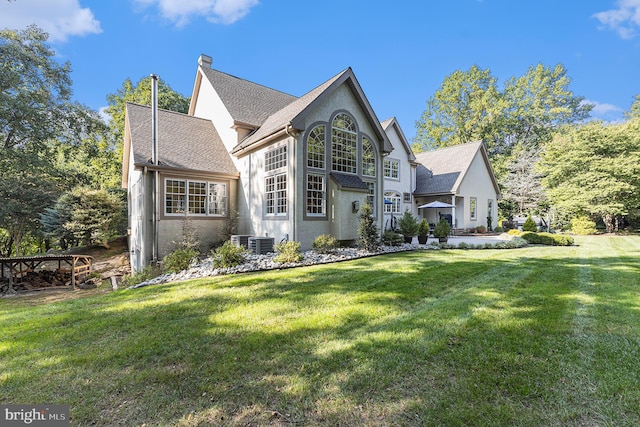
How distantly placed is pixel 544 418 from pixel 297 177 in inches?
380

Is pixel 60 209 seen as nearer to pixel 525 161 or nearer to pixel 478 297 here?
pixel 478 297

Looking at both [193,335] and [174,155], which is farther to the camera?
[174,155]

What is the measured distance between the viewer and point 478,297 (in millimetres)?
5469

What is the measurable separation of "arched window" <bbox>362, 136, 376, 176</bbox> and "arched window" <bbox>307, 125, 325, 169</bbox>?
245 centimetres

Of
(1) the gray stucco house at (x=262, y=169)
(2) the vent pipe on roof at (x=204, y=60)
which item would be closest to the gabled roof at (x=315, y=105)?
(1) the gray stucco house at (x=262, y=169)

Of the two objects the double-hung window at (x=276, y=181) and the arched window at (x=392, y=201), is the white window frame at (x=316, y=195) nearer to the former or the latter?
the double-hung window at (x=276, y=181)

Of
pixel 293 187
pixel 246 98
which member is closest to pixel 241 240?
pixel 293 187

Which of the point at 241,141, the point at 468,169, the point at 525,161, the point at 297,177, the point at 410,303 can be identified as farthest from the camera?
the point at 525,161

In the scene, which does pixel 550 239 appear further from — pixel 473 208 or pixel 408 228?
pixel 473 208

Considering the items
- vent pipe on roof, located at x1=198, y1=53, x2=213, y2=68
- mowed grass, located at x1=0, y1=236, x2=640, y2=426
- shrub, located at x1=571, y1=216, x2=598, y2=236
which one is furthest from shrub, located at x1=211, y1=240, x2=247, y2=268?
shrub, located at x1=571, y1=216, x2=598, y2=236

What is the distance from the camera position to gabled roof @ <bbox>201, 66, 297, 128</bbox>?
15.3 metres

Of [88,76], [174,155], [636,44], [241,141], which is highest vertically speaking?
[636,44]

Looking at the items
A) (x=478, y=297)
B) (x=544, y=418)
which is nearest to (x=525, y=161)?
(x=478, y=297)

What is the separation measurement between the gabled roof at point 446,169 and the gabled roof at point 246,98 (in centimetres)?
1297
